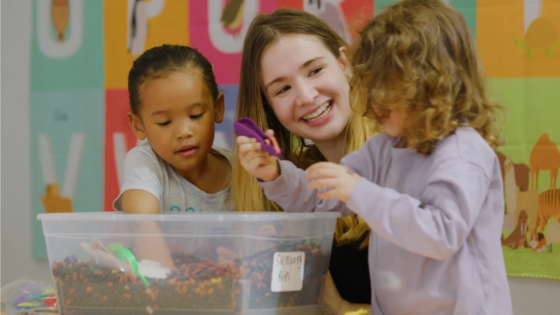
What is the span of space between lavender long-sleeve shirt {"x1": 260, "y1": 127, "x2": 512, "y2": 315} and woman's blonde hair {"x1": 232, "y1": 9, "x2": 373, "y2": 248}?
0.24 metres

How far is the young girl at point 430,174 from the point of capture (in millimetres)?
675

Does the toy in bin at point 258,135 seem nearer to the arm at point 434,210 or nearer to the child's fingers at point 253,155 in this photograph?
the child's fingers at point 253,155

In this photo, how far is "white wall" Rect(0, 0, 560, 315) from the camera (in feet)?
5.72

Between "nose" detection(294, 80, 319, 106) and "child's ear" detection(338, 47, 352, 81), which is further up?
"child's ear" detection(338, 47, 352, 81)

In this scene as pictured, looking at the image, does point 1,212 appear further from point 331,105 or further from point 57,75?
point 331,105

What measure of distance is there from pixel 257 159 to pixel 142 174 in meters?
0.34

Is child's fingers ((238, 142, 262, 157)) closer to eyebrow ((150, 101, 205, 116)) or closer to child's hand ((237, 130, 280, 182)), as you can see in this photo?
child's hand ((237, 130, 280, 182))

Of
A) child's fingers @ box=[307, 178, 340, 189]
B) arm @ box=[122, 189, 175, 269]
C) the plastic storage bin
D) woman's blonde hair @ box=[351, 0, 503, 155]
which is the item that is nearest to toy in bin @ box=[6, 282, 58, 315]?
the plastic storage bin

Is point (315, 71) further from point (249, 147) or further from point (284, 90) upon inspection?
point (249, 147)

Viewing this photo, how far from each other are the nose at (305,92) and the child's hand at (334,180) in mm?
327

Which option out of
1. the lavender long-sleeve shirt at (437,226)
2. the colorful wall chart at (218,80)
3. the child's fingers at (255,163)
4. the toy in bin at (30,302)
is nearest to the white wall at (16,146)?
the colorful wall chart at (218,80)

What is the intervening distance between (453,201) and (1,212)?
161cm

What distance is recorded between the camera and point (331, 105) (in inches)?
43.3

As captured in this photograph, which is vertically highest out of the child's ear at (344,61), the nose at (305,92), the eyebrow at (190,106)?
the child's ear at (344,61)
